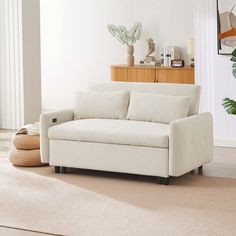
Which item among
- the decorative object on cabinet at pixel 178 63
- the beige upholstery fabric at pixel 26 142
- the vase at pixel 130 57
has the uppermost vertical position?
the vase at pixel 130 57

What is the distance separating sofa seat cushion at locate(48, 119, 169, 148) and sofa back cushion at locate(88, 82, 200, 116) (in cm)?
39

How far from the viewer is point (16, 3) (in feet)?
27.5

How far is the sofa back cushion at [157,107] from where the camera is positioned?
626cm

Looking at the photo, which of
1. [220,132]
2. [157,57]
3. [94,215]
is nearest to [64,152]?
[94,215]

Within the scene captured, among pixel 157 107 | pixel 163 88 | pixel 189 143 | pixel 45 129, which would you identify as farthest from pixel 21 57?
pixel 189 143

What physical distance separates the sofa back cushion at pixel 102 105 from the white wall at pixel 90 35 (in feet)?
9.70

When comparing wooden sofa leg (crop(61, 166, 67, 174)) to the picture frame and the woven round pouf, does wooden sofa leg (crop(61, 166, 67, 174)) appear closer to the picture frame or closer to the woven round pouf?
the woven round pouf

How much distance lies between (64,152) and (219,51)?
2.32 metres

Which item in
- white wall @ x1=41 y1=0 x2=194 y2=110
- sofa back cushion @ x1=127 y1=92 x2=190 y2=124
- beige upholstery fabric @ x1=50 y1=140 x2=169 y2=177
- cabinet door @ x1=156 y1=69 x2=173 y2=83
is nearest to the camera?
beige upholstery fabric @ x1=50 y1=140 x2=169 y2=177

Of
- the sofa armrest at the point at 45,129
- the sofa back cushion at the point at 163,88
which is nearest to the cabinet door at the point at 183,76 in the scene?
the sofa back cushion at the point at 163,88

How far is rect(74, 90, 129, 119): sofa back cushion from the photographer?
6602mm

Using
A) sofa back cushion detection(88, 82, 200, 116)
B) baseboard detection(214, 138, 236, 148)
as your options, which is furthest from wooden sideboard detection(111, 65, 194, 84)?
sofa back cushion detection(88, 82, 200, 116)

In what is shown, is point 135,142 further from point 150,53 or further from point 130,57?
point 150,53

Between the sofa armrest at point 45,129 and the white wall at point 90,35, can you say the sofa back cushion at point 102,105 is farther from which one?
the white wall at point 90,35
